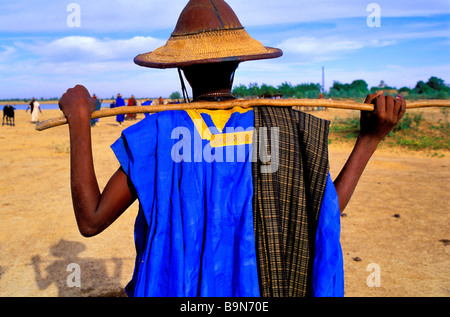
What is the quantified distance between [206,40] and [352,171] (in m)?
0.77

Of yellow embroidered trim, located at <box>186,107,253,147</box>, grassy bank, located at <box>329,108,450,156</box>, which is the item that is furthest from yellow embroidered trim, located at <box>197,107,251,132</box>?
grassy bank, located at <box>329,108,450,156</box>

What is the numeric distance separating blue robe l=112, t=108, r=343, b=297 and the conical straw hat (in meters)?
0.25

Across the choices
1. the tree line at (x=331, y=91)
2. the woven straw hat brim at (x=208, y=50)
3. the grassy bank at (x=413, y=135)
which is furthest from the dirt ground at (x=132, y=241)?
the tree line at (x=331, y=91)

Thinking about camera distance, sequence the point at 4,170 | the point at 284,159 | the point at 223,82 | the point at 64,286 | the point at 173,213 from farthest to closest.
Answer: the point at 4,170
the point at 64,286
the point at 223,82
the point at 284,159
the point at 173,213

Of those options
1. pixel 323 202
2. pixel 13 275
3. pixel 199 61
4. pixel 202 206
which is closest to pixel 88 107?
pixel 199 61

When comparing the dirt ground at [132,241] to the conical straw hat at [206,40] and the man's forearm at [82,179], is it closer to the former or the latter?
the man's forearm at [82,179]

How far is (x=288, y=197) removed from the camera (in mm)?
1484

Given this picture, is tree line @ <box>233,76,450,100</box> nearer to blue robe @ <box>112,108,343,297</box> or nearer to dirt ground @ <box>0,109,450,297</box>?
dirt ground @ <box>0,109,450,297</box>

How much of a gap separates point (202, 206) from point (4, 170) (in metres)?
9.51

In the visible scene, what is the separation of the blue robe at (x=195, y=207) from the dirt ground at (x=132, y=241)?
2.95 m

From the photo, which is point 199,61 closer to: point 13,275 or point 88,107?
point 88,107

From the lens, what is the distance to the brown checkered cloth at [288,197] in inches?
55.8

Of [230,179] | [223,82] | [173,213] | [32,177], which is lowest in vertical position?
[32,177]

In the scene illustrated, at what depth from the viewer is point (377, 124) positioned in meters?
1.65
